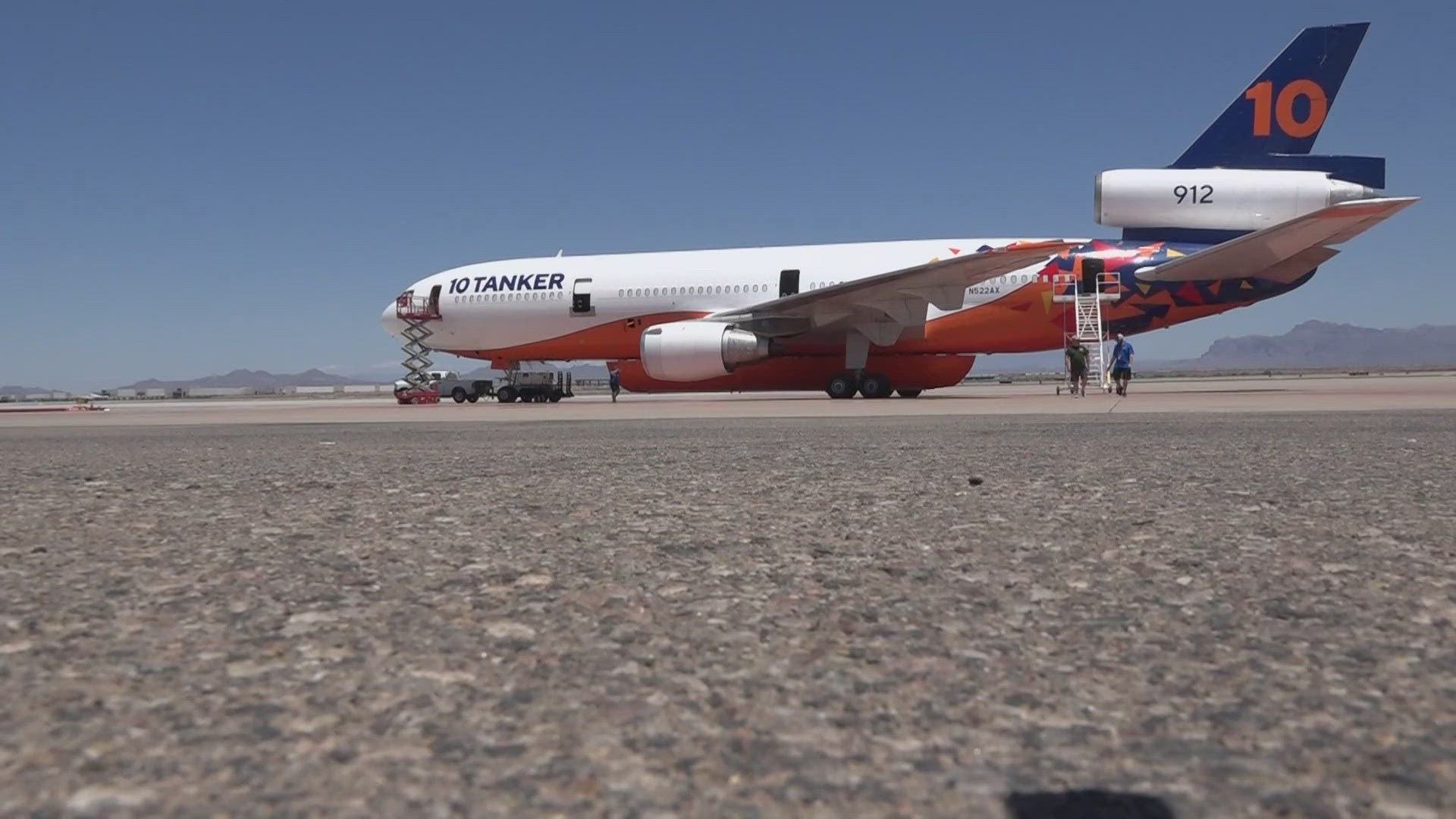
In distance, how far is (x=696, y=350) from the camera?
1509cm

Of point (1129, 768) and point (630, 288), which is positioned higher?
point (630, 288)

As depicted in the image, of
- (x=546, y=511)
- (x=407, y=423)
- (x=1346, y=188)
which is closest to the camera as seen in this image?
(x=546, y=511)

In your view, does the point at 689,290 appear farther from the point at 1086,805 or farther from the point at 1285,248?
the point at 1086,805

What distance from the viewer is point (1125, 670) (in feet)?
3.43

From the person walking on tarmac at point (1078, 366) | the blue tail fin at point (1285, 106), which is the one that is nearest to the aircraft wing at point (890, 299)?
the person walking on tarmac at point (1078, 366)

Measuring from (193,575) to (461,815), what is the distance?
1.11 meters

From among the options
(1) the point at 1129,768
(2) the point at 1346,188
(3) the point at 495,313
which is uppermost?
(2) the point at 1346,188

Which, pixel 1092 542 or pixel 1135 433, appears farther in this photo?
pixel 1135 433

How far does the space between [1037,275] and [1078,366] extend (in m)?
1.99

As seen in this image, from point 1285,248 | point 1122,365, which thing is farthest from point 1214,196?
point 1122,365

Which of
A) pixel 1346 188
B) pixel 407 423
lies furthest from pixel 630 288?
pixel 1346 188

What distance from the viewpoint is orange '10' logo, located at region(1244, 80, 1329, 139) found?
15.7 m

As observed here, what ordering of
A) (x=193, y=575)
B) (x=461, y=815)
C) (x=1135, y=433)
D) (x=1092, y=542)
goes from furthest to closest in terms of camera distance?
(x=1135, y=433) < (x=1092, y=542) < (x=193, y=575) < (x=461, y=815)

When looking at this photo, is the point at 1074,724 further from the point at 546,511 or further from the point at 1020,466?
the point at 1020,466
